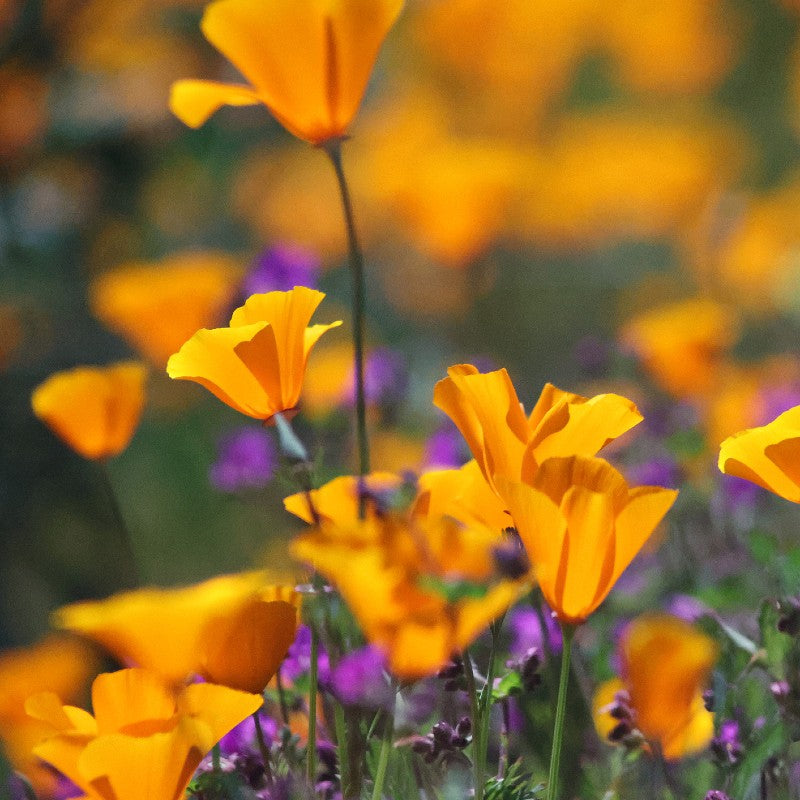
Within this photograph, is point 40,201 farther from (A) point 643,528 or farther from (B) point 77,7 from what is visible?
(A) point 643,528

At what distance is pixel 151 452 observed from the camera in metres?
2.40

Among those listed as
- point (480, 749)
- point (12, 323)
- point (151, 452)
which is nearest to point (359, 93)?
point (480, 749)

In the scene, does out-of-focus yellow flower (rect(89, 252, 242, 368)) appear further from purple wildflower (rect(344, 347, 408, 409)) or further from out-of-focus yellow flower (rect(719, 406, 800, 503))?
out-of-focus yellow flower (rect(719, 406, 800, 503))

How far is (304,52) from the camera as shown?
0.62 meters

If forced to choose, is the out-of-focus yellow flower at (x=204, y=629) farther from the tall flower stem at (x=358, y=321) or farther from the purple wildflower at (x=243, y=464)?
the purple wildflower at (x=243, y=464)

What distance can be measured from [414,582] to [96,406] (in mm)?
415

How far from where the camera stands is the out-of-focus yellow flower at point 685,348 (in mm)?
1150

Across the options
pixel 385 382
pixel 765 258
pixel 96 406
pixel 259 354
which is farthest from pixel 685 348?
pixel 765 258

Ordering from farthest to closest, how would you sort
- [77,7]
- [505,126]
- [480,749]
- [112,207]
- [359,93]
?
1. [505,126]
2. [112,207]
3. [77,7]
4. [359,93]
5. [480,749]

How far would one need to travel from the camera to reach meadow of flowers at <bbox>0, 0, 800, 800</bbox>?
1.56 ft

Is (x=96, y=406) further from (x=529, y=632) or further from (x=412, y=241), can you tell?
(x=412, y=241)

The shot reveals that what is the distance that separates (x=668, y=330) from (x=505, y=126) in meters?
2.49

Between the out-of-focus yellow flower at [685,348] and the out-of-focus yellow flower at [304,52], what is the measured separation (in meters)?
0.58

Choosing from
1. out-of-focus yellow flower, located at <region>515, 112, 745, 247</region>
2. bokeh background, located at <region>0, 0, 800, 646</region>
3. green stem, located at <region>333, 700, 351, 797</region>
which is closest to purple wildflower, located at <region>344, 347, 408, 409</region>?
bokeh background, located at <region>0, 0, 800, 646</region>
